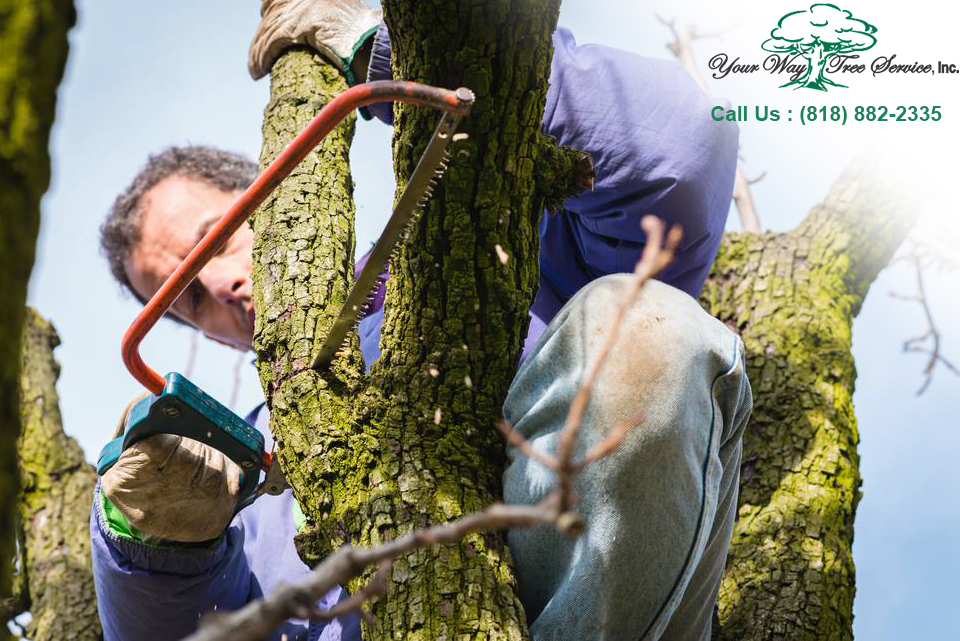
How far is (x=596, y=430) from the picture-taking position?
1363 millimetres

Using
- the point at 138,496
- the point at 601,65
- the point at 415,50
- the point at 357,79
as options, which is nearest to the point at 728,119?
the point at 601,65

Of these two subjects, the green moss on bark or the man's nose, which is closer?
the green moss on bark

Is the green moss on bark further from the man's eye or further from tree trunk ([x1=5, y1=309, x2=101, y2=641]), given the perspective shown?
the man's eye

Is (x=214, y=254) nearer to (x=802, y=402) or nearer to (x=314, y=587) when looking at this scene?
(x=314, y=587)

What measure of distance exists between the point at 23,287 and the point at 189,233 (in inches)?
89.0

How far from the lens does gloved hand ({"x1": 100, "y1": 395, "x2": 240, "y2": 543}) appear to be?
67.1 inches

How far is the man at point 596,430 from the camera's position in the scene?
1.38 m

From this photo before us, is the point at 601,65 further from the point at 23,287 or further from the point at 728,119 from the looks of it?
the point at 23,287

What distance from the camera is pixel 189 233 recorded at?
112 inches

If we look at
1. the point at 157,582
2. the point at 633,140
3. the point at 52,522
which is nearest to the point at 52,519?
the point at 52,522

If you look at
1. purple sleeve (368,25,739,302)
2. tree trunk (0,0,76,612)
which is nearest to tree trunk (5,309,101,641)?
purple sleeve (368,25,739,302)

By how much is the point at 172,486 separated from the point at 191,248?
4.05ft

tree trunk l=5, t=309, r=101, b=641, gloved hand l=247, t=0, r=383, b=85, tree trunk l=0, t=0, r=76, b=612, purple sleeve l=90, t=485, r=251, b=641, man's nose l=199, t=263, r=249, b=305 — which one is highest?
gloved hand l=247, t=0, r=383, b=85

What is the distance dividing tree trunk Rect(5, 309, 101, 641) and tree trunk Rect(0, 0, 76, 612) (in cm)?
196
